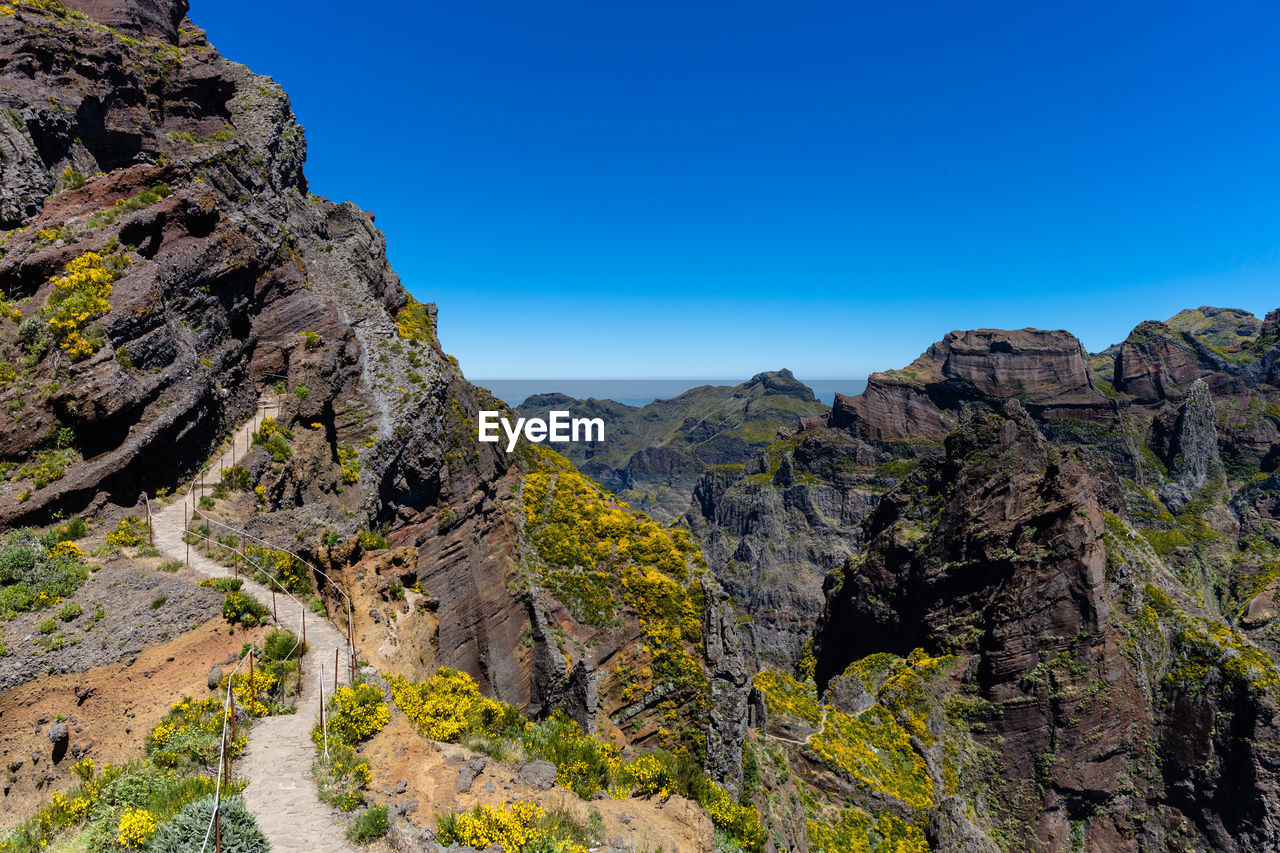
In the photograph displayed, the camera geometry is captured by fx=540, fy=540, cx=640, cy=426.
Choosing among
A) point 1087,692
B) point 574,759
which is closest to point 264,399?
point 574,759

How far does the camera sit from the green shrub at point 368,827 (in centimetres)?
1121

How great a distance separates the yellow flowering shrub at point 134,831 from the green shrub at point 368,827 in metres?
3.41

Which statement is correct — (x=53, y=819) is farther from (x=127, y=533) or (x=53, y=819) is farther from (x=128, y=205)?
(x=128, y=205)

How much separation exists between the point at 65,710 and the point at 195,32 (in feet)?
218

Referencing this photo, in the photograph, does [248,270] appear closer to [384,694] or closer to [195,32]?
[384,694]

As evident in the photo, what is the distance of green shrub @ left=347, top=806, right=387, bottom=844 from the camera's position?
1121cm

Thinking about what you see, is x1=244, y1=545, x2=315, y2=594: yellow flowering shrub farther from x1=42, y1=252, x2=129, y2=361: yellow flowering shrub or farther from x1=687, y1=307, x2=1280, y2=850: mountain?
x1=687, y1=307, x2=1280, y2=850: mountain

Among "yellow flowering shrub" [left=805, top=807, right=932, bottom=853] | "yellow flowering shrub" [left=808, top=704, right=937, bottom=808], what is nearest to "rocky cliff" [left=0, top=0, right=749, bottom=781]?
"yellow flowering shrub" [left=805, top=807, right=932, bottom=853]

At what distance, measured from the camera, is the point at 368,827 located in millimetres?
11227

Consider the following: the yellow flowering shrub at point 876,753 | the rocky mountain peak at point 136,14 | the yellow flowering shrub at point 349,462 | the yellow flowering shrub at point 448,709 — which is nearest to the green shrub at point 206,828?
the yellow flowering shrub at point 448,709

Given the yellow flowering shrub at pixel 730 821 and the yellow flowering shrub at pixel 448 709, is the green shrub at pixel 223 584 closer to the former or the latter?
the yellow flowering shrub at pixel 448 709

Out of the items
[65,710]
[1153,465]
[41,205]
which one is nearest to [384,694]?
[65,710]

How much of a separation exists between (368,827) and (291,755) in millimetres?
4004

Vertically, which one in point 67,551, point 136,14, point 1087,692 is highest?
point 136,14
